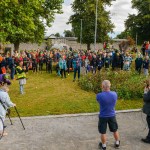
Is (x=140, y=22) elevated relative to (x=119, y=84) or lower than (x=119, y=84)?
elevated

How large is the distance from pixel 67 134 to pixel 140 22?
49.0 metres

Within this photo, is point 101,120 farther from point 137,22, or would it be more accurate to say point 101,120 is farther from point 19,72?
point 137,22

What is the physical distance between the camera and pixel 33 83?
20.6 metres

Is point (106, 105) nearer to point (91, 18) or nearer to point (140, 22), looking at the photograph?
point (91, 18)

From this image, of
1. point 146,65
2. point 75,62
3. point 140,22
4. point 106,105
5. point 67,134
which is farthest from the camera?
point 140,22

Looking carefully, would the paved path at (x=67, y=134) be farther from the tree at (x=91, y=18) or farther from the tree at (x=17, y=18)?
the tree at (x=91, y=18)

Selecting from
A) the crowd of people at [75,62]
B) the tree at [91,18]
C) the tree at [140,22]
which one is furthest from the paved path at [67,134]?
the tree at [140,22]

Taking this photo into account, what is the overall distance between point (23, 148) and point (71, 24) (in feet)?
175

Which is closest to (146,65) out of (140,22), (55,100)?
(55,100)

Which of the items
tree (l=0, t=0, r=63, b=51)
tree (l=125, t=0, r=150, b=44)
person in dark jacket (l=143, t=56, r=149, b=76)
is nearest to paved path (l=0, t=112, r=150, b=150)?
person in dark jacket (l=143, t=56, r=149, b=76)

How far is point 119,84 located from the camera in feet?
56.5

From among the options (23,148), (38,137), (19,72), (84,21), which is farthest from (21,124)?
(84,21)

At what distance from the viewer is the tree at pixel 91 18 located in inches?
2131

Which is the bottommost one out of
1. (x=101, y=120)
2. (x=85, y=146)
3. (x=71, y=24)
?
(x=85, y=146)
